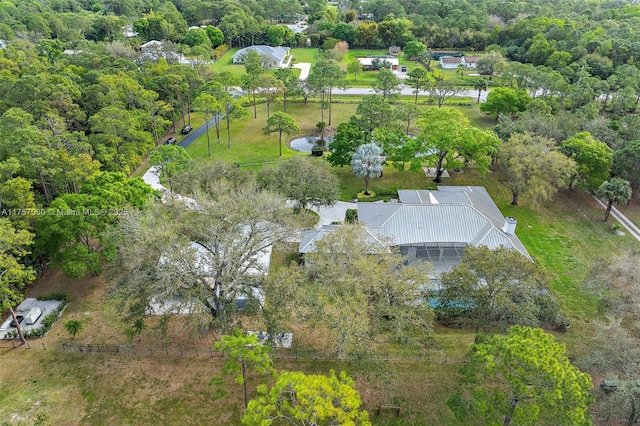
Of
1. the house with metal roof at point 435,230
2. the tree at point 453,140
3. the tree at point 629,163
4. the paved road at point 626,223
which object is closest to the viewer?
the house with metal roof at point 435,230

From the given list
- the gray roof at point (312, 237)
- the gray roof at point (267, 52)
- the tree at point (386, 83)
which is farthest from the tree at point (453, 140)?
the gray roof at point (267, 52)

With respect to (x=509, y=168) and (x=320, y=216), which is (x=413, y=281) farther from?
(x=509, y=168)

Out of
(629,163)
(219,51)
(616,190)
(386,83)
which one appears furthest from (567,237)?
(219,51)

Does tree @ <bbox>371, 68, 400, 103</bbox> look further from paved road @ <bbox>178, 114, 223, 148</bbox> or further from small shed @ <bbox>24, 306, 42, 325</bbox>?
A: small shed @ <bbox>24, 306, 42, 325</bbox>

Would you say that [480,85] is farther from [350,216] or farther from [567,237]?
[350,216]

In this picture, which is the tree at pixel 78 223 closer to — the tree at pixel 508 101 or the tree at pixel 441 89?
the tree at pixel 441 89
